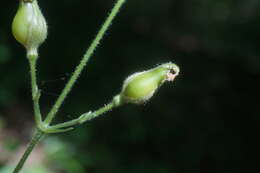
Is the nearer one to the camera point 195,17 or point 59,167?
point 59,167

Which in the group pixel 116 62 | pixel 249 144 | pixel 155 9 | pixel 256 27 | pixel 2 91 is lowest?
pixel 256 27

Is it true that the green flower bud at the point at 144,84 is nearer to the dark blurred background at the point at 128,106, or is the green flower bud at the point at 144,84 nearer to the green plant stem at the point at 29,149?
the green plant stem at the point at 29,149

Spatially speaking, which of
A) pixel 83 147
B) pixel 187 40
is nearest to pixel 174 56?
pixel 187 40

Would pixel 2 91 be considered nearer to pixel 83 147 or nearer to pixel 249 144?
pixel 83 147

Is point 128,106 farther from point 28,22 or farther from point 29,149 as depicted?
point 29,149

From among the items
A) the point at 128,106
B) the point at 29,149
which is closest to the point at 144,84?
the point at 29,149

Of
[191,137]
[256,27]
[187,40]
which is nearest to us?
[191,137]

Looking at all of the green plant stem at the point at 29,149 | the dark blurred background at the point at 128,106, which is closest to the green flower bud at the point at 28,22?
the green plant stem at the point at 29,149
